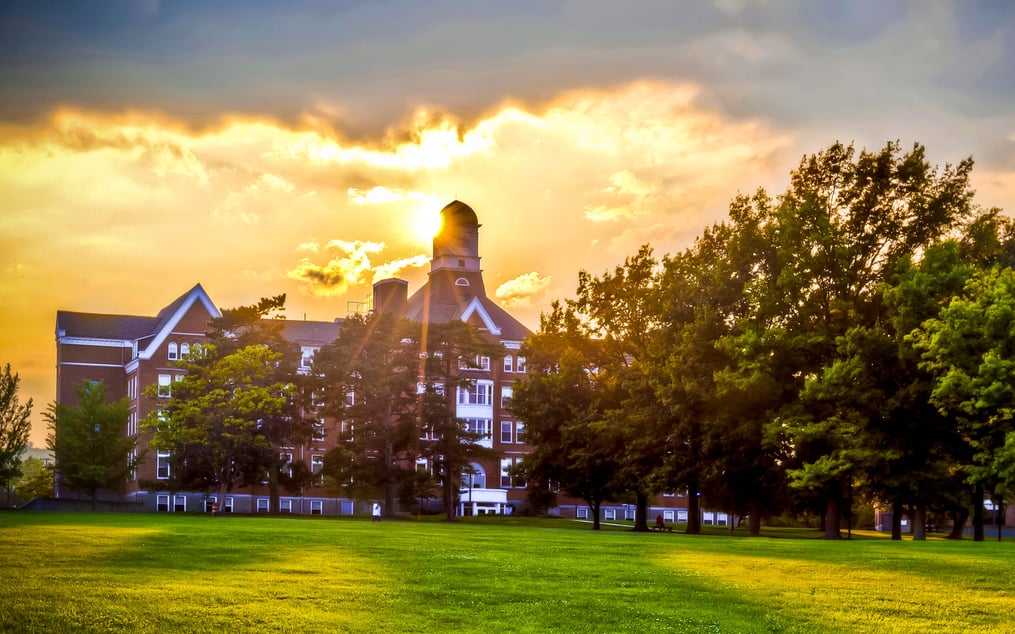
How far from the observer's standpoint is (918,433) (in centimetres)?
5219

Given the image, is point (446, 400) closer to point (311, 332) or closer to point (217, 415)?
point (217, 415)

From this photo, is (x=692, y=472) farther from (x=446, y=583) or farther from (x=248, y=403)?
(x=446, y=583)

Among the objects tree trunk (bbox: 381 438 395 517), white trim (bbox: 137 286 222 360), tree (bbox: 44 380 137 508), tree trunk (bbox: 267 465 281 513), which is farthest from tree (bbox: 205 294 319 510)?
white trim (bbox: 137 286 222 360)

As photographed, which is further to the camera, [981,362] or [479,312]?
[479,312]

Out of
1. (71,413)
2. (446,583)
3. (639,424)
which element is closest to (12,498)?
(71,413)

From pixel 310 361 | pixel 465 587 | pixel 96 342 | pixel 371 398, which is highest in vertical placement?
pixel 96 342

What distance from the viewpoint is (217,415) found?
7394 cm

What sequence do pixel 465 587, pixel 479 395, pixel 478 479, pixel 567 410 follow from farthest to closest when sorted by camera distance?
pixel 479 395, pixel 478 479, pixel 567 410, pixel 465 587

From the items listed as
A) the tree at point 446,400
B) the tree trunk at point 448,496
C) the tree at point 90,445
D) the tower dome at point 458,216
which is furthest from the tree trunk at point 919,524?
the tower dome at point 458,216

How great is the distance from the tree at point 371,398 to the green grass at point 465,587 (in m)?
38.8

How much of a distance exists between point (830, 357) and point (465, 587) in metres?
32.4

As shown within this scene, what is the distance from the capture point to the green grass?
21.2 metres

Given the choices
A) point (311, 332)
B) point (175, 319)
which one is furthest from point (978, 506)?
point (311, 332)

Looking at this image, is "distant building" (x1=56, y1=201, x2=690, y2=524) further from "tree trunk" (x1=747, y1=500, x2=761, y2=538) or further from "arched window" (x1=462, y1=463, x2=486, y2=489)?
"tree trunk" (x1=747, y1=500, x2=761, y2=538)
